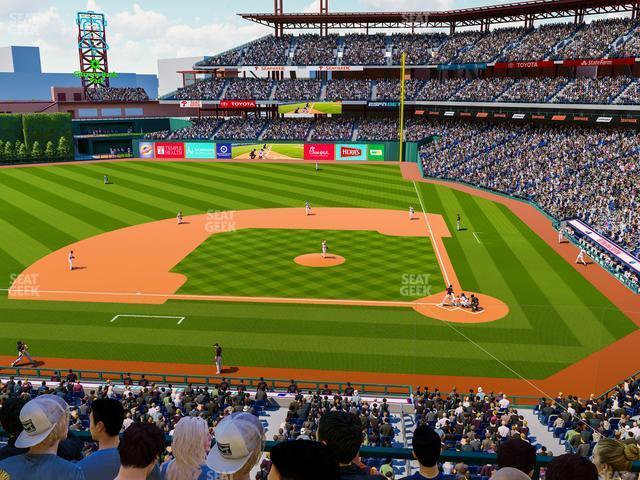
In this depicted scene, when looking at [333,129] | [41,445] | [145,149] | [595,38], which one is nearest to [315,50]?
[333,129]

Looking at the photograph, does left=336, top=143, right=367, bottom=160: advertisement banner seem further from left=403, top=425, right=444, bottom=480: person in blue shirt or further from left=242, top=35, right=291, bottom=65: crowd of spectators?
left=403, top=425, right=444, bottom=480: person in blue shirt

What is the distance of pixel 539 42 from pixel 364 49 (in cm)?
2620

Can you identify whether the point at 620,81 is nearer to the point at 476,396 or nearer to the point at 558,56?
the point at 558,56

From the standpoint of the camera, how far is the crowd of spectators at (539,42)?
2400 inches

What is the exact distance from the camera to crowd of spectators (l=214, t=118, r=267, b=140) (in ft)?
257

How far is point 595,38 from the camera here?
5694cm

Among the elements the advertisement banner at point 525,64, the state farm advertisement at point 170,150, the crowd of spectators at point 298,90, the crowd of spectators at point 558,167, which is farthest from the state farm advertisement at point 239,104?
the advertisement banner at point 525,64

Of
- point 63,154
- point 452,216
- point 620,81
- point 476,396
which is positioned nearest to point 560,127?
point 620,81

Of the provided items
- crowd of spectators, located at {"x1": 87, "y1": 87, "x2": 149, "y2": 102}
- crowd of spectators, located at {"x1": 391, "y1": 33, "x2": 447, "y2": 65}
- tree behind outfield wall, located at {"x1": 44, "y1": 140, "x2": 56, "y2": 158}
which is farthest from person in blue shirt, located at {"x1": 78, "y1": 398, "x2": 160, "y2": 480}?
crowd of spectators, located at {"x1": 87, "y1": 87, "x2": 149, "y2": 102}

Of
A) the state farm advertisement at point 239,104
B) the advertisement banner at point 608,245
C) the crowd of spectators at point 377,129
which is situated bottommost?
the advertisement banner at point 608,245

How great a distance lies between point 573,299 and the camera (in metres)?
26.6

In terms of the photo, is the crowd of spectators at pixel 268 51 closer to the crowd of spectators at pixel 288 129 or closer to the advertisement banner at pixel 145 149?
the crowd of spectators at pixel 288 129

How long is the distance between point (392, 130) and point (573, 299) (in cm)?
5108

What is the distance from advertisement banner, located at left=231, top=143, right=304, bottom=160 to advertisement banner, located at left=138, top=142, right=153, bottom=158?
41.5 ft
